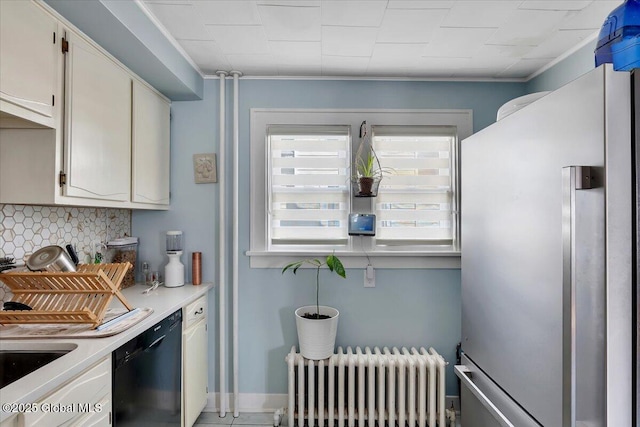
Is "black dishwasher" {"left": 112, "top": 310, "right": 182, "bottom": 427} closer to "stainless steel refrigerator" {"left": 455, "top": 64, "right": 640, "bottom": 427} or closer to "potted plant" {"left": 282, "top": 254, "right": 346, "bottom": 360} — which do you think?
"potted plant" {"left": 282, "top": 254, "right": 346, "bottom": 360}

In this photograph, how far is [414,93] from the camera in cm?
233

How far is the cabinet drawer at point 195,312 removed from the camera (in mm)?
1892

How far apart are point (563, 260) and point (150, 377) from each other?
167 cm

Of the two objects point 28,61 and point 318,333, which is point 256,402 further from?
point 28,61

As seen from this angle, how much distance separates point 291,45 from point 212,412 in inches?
95.9

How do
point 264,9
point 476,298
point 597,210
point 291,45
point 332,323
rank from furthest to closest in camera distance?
point 332,323, point 291,45, point 264,9, point 476,298, point 597,210

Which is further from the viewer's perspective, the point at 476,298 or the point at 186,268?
the point at 186,268

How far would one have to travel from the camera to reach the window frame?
7.53 feet

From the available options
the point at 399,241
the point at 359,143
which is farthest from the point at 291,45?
the point at 399,241

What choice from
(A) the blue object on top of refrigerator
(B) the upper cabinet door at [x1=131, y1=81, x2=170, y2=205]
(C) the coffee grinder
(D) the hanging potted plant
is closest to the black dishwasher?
(C) the coffee grinder

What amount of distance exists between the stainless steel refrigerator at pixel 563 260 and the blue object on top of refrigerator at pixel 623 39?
0.18 m

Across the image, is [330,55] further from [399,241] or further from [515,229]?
[515,229]

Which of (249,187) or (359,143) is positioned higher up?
(359,143)

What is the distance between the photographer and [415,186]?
7.67 feet
